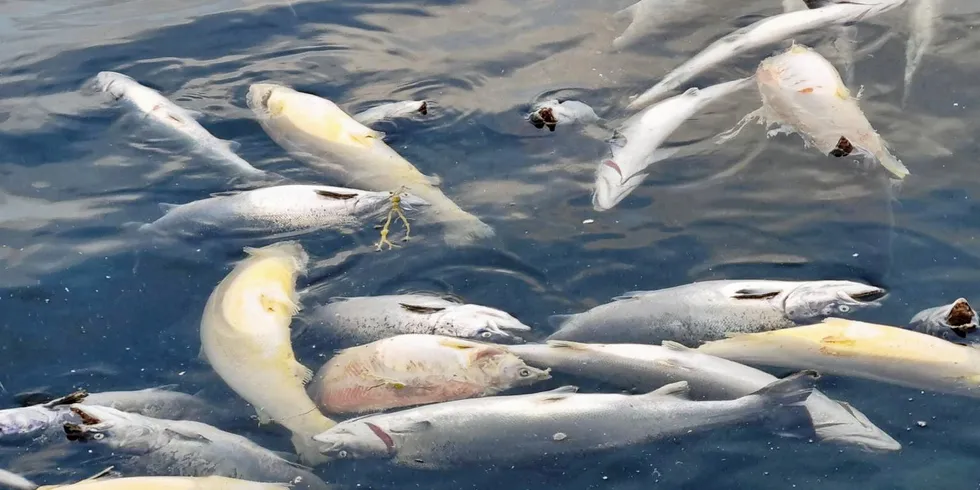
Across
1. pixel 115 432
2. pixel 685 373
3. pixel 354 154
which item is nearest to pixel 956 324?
pixel 685 373

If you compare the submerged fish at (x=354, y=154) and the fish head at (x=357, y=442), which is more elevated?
the submerged fish at (x=354, y=154)

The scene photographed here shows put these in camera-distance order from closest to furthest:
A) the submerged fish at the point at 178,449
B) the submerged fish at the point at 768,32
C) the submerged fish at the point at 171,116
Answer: the submerged fish at the point at 178,449
the submerged fish at the point at 171,116
the submerged fish at the point at 768,32

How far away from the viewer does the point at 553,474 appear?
4070 millimetres

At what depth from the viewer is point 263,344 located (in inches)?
178

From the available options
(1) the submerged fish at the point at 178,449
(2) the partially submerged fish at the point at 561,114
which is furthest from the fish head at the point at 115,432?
(2) the partially submerged fish at the point at 561,114

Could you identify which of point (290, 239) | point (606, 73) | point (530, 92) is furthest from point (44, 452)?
point (606, 73)

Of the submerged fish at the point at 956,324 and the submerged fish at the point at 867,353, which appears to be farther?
the submerged fish at the point at 956,324

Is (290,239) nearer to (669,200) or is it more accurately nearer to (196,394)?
(196,394)

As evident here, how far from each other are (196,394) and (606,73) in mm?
4006

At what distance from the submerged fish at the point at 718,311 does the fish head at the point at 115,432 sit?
2029mm

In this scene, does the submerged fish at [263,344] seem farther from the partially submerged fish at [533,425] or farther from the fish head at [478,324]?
the fish head at [478,324]

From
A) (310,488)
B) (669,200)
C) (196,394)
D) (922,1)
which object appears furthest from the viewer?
(922,1)

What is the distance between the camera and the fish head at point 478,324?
181 inches

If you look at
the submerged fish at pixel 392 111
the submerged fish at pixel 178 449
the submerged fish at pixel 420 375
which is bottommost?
the submerged fish at pixel 178 449
